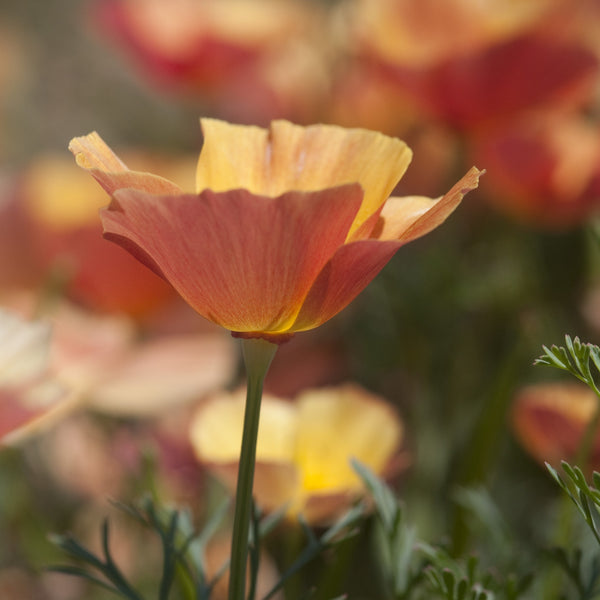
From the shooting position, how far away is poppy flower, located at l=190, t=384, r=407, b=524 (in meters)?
0.41

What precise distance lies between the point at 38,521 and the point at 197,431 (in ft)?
0.63

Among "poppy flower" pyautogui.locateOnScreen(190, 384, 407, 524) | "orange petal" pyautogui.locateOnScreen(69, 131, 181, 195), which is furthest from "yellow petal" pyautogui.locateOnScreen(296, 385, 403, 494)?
"orange petal" pyautogui.locateOnScreen(69, 131, 181, 195)

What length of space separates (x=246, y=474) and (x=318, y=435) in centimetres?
20

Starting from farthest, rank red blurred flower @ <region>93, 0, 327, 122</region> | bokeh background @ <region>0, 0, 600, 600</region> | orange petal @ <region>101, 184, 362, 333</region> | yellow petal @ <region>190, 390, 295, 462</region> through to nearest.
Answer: red blurred flower @ <region>93, 0, 327, 122</region>
bokeh background @ <region>0, 0, 600, 600</region>
yellow petal @ <region>190, 390, 295, 462</region>
orange petal @ <region>101, 184, 362, 333</region>

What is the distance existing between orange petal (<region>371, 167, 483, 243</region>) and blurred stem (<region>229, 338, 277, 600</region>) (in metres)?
0.06

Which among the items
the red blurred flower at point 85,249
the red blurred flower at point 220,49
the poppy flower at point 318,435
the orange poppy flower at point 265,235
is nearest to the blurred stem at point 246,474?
the orange poppy flower at point 265,235

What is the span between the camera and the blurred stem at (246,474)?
250mm

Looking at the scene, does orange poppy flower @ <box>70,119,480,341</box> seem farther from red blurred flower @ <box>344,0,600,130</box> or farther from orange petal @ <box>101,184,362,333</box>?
red blurred flower @ <box>344,0,600,130</box>

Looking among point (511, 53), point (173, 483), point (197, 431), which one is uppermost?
point (511, 53)

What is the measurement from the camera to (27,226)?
0.70m

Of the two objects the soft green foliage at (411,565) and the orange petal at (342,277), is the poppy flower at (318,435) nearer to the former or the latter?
the soft green foliage at (411,565)

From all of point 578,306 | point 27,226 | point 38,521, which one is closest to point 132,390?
point 38,521

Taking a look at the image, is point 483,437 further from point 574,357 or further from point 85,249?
point 85,249

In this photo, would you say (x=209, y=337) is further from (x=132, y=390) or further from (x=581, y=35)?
(x=581, y=35)
